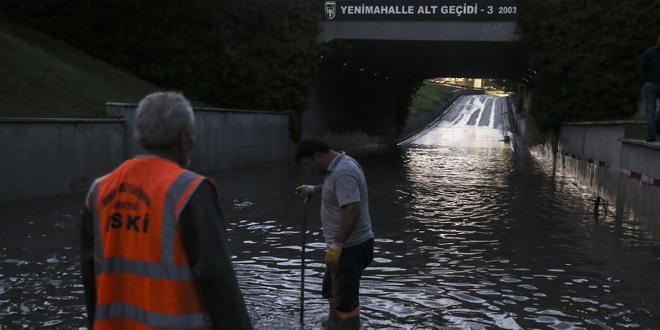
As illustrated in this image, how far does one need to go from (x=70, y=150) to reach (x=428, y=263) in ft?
28.8

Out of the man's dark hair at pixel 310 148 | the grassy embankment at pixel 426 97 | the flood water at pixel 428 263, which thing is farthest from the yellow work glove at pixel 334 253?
the grassy embankment at pixel 426 97

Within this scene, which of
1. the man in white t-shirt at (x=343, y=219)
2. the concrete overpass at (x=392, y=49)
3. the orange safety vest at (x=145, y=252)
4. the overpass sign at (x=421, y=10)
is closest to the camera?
the orange safety vest at (x=145, y=252)

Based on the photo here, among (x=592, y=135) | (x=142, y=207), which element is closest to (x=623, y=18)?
(x=592, y=135)

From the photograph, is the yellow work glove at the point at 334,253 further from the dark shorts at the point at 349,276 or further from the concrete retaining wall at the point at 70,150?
the concrete retaining wall at the point at 70,150

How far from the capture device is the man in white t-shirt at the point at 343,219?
18.0ft

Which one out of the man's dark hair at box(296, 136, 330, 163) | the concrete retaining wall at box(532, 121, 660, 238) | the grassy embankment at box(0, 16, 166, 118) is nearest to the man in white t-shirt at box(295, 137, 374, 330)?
the man's dark hair at box(296, 136, 330, 163)

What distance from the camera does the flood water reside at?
22.1 ft

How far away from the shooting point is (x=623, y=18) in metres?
22.7

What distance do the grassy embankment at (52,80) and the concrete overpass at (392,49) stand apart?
8273 millimetres

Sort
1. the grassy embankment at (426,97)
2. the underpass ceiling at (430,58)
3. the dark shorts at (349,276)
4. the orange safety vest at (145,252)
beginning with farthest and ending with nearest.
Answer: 1. the grassy embankment at (426,97)
2. the underpass ceiling at (430,58)
3. the dark shorts at (349,276)
4. the orange safety vest at (145,252)

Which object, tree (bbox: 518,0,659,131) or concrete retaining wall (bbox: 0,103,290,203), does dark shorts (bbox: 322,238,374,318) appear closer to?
concrete retaining wall (bbox: 0,103,290,203)

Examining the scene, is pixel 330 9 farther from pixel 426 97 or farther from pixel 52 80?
pixel 426 97

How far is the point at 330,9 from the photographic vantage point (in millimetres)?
27469

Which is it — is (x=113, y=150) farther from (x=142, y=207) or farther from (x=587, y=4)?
(x=587, y=4)
